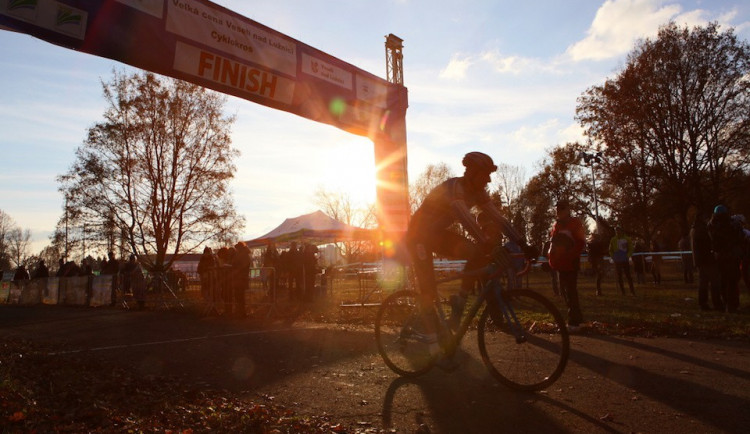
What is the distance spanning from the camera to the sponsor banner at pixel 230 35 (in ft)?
34.2

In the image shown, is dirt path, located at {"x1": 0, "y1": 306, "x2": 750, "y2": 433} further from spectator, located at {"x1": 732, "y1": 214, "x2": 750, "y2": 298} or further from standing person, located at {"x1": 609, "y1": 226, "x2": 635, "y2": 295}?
standing person, located at {"x1": 609, "y1": 226, "x2": 635, "y2": 295}

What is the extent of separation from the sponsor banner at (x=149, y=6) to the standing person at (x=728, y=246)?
35.1 feet

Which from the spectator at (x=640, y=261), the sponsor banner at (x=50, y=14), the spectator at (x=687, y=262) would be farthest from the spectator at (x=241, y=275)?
the spectator at (x=687, y=262)

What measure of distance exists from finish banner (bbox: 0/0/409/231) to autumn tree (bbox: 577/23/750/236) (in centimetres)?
2075

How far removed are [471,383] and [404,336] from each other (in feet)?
2.40

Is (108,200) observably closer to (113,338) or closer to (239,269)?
(239,269)

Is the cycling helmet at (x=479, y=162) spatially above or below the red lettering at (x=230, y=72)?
below

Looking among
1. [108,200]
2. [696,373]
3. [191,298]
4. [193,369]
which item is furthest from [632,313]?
[108,200]

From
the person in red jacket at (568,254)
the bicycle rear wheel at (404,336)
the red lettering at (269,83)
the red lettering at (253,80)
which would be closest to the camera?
the bicycle rear wheel at (404,336)

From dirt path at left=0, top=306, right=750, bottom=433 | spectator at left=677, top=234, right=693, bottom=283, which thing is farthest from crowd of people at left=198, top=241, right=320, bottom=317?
spectator at left=677, top=234, right=693, bottom=283

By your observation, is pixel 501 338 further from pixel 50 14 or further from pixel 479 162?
pixel 50 14

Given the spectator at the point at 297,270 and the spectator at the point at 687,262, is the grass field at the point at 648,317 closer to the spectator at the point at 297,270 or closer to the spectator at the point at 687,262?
the spectator at the point at 297,270

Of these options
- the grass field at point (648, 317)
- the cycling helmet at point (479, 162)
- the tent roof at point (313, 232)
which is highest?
the tent roof at point (313, 232)

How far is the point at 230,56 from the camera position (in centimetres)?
1124
